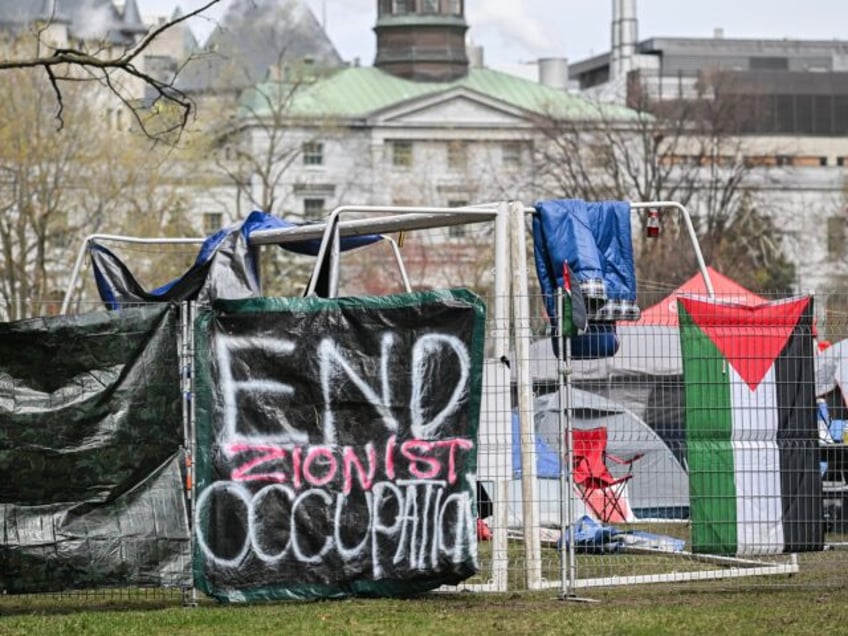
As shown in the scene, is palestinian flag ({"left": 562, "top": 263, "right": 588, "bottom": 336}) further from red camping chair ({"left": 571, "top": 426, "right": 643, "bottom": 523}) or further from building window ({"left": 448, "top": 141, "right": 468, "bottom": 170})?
building window ({"left": 448, "top": 141, "right": 468, "bottom": 170})

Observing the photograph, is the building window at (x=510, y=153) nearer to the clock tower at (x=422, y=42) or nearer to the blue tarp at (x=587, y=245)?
the clock tower at (x=422, y=42)

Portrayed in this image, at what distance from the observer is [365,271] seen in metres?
66.2

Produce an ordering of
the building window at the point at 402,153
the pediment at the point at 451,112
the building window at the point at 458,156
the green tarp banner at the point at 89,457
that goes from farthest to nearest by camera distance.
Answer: the pediment at the point at 451,112 < the building window at the point at 402,153 < the building window at the point at 458,156 < the green tarp banner at the point at 89,457

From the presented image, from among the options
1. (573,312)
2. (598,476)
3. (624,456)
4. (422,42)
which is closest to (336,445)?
(573,312)

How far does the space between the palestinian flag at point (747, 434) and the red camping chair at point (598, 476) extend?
117cm

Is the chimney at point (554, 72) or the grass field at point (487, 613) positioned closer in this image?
the grass field at point (487, 613)

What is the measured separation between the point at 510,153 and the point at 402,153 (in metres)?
8.25

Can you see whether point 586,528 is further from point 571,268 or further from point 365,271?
point 365,271

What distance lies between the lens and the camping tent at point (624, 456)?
14.5m

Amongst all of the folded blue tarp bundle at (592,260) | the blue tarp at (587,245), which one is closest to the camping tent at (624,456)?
the folded blue tarp bundle at (592,260)

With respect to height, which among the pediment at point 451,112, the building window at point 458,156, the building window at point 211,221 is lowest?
the building window at point 211,221

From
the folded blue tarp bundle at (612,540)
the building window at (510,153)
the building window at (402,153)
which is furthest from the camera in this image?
the building window at (402,153)

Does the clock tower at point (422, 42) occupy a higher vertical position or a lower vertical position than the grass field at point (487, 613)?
higher

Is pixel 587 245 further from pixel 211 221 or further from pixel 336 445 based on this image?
pixel 211 221
